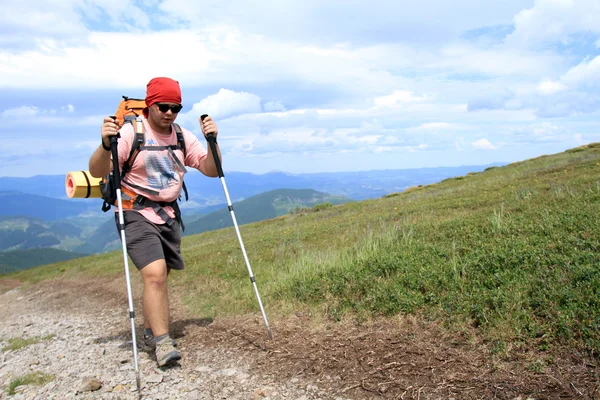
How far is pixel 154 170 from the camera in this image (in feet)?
19.8

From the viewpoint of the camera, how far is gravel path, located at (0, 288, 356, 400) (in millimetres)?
4855

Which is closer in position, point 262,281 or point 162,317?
point 162,317

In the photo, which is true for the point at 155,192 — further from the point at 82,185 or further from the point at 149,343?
the point at 149,343

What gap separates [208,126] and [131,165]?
1.26 m

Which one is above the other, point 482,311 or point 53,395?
point 482,311

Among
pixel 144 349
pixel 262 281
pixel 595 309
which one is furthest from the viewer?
pixel 262 281

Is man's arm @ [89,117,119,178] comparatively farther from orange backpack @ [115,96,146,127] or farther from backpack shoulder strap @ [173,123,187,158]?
backpack shoulder strap @ [173,123,187,158]

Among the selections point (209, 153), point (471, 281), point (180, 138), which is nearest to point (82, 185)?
point (180, 138)

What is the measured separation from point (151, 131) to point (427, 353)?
4.63 meters

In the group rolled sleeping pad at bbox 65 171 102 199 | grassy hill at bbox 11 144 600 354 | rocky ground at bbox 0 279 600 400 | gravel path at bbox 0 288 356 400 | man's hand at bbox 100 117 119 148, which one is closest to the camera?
rocky ground at bbox 0 279 600 400

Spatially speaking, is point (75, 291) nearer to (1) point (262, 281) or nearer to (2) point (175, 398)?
(1) point (262, 281)

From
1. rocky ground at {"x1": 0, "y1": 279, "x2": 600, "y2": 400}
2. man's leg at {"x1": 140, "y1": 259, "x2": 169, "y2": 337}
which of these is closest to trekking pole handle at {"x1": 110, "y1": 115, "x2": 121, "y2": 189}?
man's leg at {"x1": 140, "y1": 259, "x2": 169, "y2": 337}

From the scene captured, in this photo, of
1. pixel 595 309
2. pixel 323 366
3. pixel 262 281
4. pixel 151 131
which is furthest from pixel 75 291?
pixel 595 309

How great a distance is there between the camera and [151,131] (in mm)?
6098
